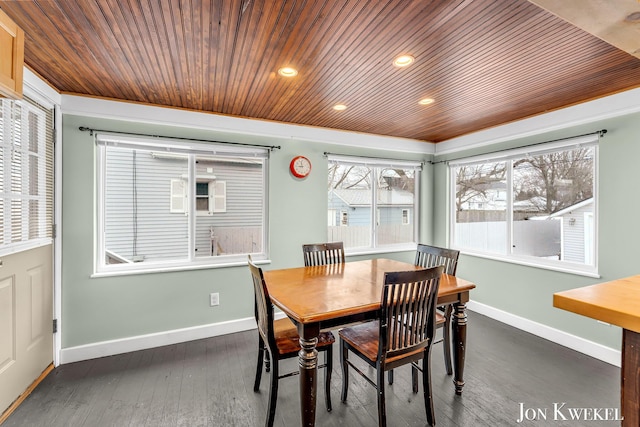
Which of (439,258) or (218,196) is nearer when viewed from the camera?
(439,258)

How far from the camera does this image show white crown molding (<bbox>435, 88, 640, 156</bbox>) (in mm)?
2510

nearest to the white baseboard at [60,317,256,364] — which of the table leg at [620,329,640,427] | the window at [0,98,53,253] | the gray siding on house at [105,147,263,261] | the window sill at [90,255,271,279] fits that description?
the window sill at [90,255,271,279]

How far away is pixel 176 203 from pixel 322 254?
1593 mm

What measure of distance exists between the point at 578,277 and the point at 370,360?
241 centimetres

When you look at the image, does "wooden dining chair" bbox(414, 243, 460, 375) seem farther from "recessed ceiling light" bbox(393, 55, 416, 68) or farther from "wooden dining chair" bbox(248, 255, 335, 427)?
"recessed ceiling light" bbox(393, 55, 416, 68)

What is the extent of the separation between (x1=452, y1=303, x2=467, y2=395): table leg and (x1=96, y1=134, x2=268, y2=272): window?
2127mm

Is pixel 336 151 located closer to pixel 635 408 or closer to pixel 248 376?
pixel 248 376

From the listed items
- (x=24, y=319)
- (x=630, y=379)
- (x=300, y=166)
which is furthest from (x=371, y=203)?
(x=24, y=319)

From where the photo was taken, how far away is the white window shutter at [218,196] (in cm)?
322

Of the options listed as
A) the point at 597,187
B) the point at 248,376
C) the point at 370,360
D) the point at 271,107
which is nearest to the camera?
the point at 370,360

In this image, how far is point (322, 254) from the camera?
2959 mm

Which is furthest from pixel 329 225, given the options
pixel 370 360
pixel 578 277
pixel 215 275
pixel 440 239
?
pixel 578 277

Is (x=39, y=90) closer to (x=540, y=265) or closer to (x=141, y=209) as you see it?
(x=141, y=209)

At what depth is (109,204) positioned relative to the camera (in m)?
2.80
